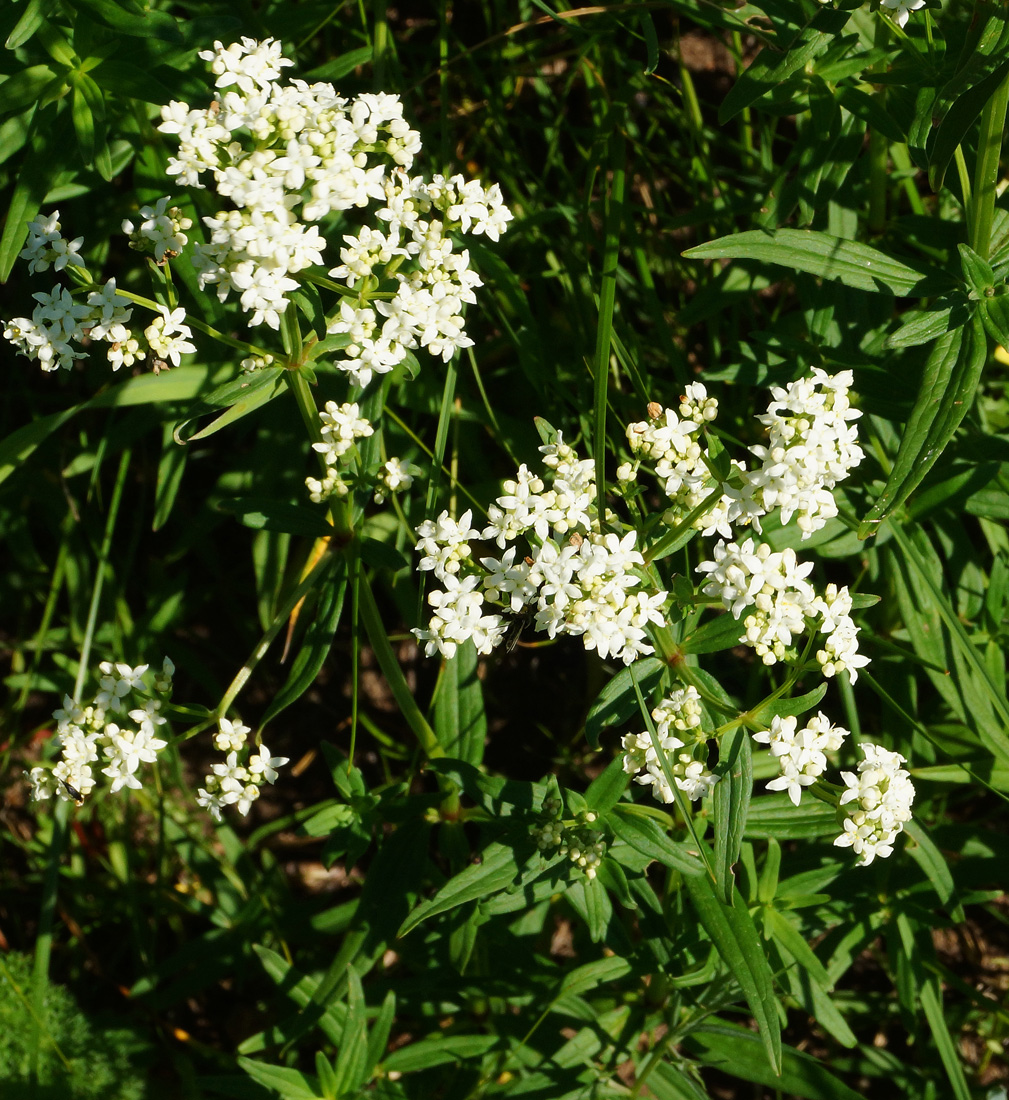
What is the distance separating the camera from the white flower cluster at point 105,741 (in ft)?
12.1

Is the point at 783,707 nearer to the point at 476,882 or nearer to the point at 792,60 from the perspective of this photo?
the point at 476,882

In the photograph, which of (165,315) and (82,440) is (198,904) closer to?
(82,440)

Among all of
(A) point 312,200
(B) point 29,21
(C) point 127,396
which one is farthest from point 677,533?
(C) point 127,396

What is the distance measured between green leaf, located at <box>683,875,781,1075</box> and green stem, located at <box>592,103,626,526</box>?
1656 millimetres

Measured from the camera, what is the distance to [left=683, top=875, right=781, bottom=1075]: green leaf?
3605 mm

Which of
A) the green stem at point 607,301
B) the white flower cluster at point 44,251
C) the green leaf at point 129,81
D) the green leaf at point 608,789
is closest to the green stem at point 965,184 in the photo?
the green stem at point 607,301

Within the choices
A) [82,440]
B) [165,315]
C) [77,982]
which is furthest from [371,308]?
[77,982]

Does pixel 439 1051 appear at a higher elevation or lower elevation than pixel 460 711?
lower

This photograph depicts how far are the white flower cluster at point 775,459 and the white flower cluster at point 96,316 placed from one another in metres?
1.67

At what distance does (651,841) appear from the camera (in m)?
3.75

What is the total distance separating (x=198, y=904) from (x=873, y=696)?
4013mm

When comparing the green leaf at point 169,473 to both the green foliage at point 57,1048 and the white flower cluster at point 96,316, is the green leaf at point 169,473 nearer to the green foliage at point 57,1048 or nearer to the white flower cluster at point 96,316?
the white flower cluster at point 96,316

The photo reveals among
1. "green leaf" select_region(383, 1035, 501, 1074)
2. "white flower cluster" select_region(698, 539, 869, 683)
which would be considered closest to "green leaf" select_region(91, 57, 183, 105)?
"white flower cluster" select_region(698, 539, 869, 683)

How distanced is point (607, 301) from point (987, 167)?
1493 mm
